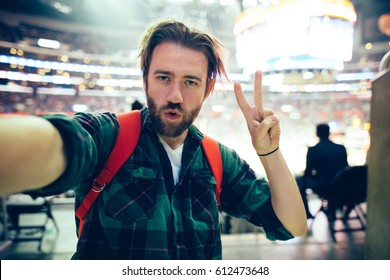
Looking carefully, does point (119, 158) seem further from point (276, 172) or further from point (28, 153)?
point (276, 172)

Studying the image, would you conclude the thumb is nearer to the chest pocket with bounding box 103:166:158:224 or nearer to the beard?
the beard

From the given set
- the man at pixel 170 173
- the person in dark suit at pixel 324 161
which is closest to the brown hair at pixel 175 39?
the man at pixel 170 173

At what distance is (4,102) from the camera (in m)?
17.3

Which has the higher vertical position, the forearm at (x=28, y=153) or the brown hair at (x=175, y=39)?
the brown hair at (x=175, y=39)

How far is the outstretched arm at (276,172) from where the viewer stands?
0.91 meters

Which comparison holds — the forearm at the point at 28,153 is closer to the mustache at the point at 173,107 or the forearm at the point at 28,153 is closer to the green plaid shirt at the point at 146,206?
the green plaid shirt at the point at 146,206

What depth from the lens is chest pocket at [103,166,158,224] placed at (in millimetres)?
765

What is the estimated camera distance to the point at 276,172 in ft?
3.03

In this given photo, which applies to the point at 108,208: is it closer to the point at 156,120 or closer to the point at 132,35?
the point at 156,120

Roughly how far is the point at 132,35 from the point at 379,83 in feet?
70.7

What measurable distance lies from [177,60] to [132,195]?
19.5 inches

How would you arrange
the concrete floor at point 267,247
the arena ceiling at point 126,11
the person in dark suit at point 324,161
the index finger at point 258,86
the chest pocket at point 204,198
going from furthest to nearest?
the arena ceiling at point 126,11 < the person in dark suit at point 324,161 < the concrete floor at point 267,247 < the index finger at point 258,86 < the chest pocket at point 204,198

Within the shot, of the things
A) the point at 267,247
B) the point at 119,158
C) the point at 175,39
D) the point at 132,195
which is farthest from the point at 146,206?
the point at 267,247
